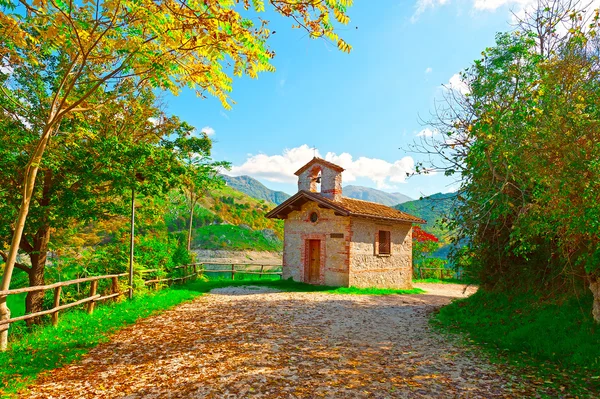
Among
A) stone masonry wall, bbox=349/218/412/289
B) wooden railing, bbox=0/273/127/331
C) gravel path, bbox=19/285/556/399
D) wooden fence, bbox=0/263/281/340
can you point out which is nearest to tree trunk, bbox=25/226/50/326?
wooden fence, bbox=0/263/281/340

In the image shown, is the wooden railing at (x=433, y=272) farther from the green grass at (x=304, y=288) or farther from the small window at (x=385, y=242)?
the small window at (x=385, y=242)

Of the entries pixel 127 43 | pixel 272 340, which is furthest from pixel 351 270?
pixel 127 43

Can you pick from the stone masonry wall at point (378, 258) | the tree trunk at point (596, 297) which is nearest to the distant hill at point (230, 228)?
the stone masonry wall at point (378, 258)

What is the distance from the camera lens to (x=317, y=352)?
6.09 m

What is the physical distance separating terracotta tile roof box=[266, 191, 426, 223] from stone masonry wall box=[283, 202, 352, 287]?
1.72 ft

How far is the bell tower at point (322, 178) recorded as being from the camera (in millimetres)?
16469

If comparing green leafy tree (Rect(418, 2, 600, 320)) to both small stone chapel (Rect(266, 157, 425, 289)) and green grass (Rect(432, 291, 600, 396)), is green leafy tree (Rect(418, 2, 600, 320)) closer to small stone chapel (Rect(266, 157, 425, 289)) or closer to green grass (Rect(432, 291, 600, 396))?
green grass (Rect(432, 291, 600, 396))

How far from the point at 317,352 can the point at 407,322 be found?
156 inches

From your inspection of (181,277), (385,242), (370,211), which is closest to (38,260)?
(181,277)

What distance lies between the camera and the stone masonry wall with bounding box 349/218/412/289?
1557 centimetres

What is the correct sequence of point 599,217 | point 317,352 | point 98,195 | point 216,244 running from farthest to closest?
point 216,244 < point 98,195 < point 317,352 < point 599,217

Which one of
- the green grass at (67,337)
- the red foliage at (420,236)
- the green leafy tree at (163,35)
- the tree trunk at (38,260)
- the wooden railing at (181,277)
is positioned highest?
the green leafy tree at (163,35)

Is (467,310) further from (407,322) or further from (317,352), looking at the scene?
(317,352)

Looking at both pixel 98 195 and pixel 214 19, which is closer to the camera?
pixel 214 19
